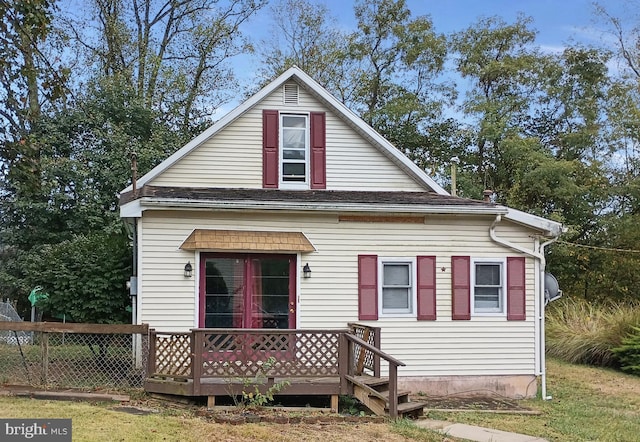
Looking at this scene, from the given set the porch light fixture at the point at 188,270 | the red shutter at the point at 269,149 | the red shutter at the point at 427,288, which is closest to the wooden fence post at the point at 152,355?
the porch light fixture at the point at 188,270

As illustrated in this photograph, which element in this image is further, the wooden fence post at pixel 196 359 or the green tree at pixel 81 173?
the green tree at pixel 81 173

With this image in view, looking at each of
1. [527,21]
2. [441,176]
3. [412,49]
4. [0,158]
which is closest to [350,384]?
[0,158]

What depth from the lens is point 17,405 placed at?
828 cm

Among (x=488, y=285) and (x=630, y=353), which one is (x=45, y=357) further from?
(x=630, y=353)

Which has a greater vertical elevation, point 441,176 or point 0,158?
point 441,176

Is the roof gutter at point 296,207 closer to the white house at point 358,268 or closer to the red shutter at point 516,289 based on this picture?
the white house at point 358,268

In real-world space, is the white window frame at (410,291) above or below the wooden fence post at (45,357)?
above

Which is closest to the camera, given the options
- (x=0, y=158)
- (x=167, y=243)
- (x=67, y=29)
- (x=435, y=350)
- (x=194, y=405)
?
(x=194, y=405)

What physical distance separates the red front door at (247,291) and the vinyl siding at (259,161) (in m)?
2.31

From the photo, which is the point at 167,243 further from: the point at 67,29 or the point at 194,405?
the point at 67,29

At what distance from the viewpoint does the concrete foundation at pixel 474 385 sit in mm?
11633

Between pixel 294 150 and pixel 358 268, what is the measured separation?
128 inches

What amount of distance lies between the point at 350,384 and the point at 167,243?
4.11 meters

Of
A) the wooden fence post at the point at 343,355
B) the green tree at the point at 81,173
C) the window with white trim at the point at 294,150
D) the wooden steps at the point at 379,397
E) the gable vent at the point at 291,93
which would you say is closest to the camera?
the wooden steps at the point at 379,397
